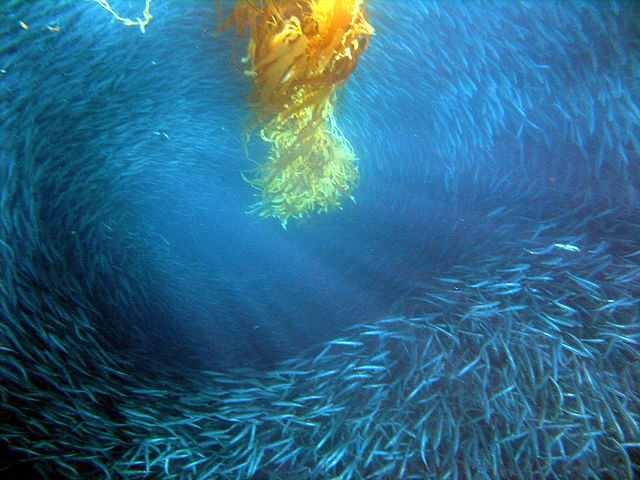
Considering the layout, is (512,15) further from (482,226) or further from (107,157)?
(107,157)

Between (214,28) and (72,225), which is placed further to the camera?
(72,225)

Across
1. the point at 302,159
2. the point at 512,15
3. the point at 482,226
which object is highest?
the point at 512,15

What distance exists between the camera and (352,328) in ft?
11.5

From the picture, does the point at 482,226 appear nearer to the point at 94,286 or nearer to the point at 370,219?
the point at 370,219

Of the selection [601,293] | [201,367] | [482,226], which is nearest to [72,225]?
[201,367]

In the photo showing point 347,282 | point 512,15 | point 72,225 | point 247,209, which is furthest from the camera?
point 247,209

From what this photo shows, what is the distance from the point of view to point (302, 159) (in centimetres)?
387

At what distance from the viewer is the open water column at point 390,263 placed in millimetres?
2633

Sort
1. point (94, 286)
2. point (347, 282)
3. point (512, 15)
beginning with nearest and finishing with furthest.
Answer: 1. point (512, 15)
2. point (94, 286)
3. point (347, 282)

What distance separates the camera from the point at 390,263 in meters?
4.12

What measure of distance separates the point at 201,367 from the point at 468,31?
4225 mm

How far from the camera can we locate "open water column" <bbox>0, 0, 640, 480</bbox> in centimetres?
263

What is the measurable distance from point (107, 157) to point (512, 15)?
13.0ft

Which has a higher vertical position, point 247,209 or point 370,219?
point 370,219
